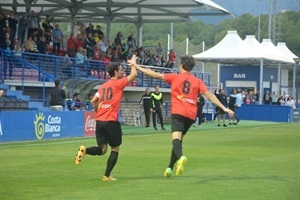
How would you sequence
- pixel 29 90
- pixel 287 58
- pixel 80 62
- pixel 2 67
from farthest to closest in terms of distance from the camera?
pixel 287 58 → pixel 80 62 → pixel 29 90 → pixel 2 67

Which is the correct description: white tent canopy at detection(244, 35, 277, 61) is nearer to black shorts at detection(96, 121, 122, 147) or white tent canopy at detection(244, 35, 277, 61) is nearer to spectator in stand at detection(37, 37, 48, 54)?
spectator in stand at detection(37, 37, 48, 54)

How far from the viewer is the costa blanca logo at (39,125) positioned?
27453 mm

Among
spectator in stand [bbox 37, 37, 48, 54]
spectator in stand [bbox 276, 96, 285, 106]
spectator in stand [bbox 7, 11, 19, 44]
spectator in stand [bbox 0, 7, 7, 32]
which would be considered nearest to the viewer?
spectator in stand [bbox 0, 7, 7, 32]

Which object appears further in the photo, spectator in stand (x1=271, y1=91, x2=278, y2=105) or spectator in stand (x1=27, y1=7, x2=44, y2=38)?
spectator in stand (x1=271, y1=91, x2=278, y2=105)

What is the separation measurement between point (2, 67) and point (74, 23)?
14806 millimetres

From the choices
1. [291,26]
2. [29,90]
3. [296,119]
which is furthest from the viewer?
[291,26]

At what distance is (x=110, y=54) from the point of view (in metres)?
42.5

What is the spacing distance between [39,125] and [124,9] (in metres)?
23.1

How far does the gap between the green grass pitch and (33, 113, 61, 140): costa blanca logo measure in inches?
88.5

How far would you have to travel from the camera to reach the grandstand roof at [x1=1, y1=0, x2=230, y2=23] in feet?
148

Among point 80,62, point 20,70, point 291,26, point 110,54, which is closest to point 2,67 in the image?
point 20,70

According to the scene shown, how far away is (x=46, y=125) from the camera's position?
28.2 meters

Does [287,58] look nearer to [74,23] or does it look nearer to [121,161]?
[74,23]

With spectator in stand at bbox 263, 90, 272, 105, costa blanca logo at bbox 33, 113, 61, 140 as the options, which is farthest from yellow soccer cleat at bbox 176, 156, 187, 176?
spectator in stand at bbox 263, 90, 272, 105
